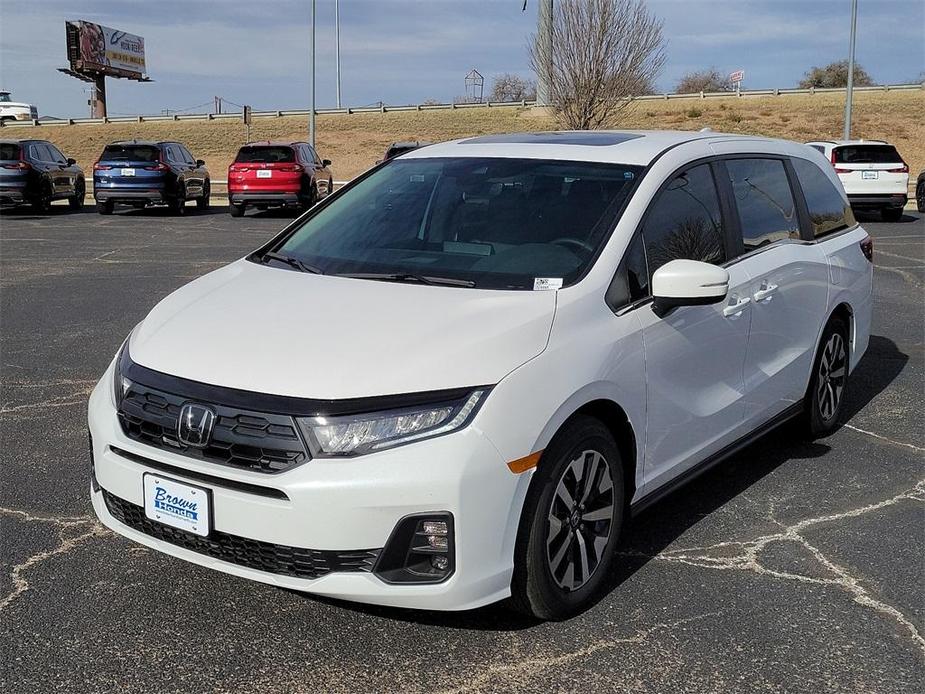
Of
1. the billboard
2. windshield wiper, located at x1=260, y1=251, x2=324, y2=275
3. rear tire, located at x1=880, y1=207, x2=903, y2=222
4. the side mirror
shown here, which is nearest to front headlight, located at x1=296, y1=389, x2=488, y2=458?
the side mirror

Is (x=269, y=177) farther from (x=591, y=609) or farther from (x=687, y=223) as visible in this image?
(x=591, y=609)

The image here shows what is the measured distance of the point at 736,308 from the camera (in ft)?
14.2

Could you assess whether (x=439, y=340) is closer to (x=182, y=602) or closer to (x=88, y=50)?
(x=182, y=602)

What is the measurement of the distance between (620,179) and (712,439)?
119cm

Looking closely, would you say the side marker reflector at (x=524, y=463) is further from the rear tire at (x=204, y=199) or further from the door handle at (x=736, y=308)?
the rear tire at (x=204, y=199)

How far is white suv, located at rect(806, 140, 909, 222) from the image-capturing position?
2075cm

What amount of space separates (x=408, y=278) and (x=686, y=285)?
1.05 meters

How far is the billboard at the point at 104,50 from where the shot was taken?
83938 mm

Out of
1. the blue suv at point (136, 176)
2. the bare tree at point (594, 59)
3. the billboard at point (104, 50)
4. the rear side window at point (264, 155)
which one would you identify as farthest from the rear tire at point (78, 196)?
the billboard at point (104, 50)

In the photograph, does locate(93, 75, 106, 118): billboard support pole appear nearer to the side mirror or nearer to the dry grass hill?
the dry grass hill

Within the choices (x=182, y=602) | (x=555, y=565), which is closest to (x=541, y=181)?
(x=555, y=565)

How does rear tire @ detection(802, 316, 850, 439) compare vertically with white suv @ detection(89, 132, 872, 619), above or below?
below

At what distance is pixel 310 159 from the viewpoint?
23969 millimetres

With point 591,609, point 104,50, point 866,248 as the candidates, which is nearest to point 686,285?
point 591,609
